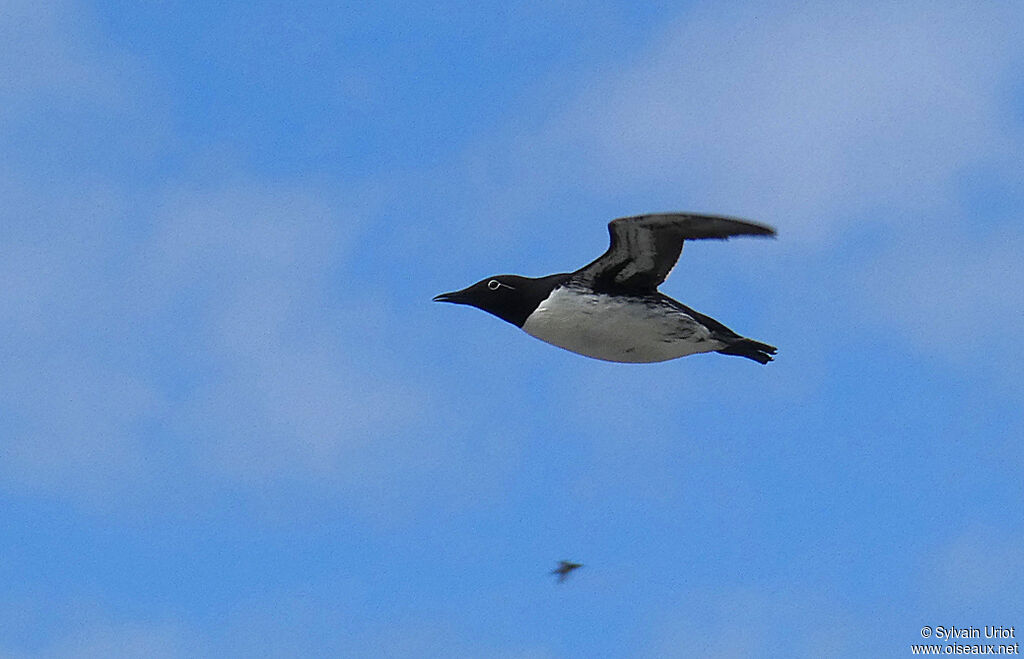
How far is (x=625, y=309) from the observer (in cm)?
1864

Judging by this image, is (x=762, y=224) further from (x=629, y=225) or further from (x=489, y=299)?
(x=489, y=299)

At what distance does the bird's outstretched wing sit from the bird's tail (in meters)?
1.45

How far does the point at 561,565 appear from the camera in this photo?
16.3m

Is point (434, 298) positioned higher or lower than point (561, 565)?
higher

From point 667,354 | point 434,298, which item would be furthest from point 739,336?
point 434,298

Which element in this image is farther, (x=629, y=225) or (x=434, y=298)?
(x=434, y=298)

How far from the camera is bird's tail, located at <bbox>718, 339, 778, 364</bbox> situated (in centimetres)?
1955

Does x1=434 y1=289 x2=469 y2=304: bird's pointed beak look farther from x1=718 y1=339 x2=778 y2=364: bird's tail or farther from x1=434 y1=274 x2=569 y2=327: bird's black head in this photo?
x1=718 y1=339 x2=778 y2=364: bird's tail

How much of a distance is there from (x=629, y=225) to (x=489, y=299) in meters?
2.73

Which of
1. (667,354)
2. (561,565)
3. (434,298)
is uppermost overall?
(434,298)

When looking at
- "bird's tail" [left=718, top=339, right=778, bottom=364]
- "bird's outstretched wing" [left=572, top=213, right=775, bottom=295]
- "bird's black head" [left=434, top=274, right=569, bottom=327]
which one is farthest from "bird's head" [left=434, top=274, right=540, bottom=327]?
"bird's tail" [left=718, top=339, right=778, bottom=364]

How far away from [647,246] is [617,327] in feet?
3.42

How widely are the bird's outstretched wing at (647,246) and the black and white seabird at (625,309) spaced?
11mm

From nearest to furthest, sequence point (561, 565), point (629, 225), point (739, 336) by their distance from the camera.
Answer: point (561, 565) → point (629, 225) → point (739, 336)
